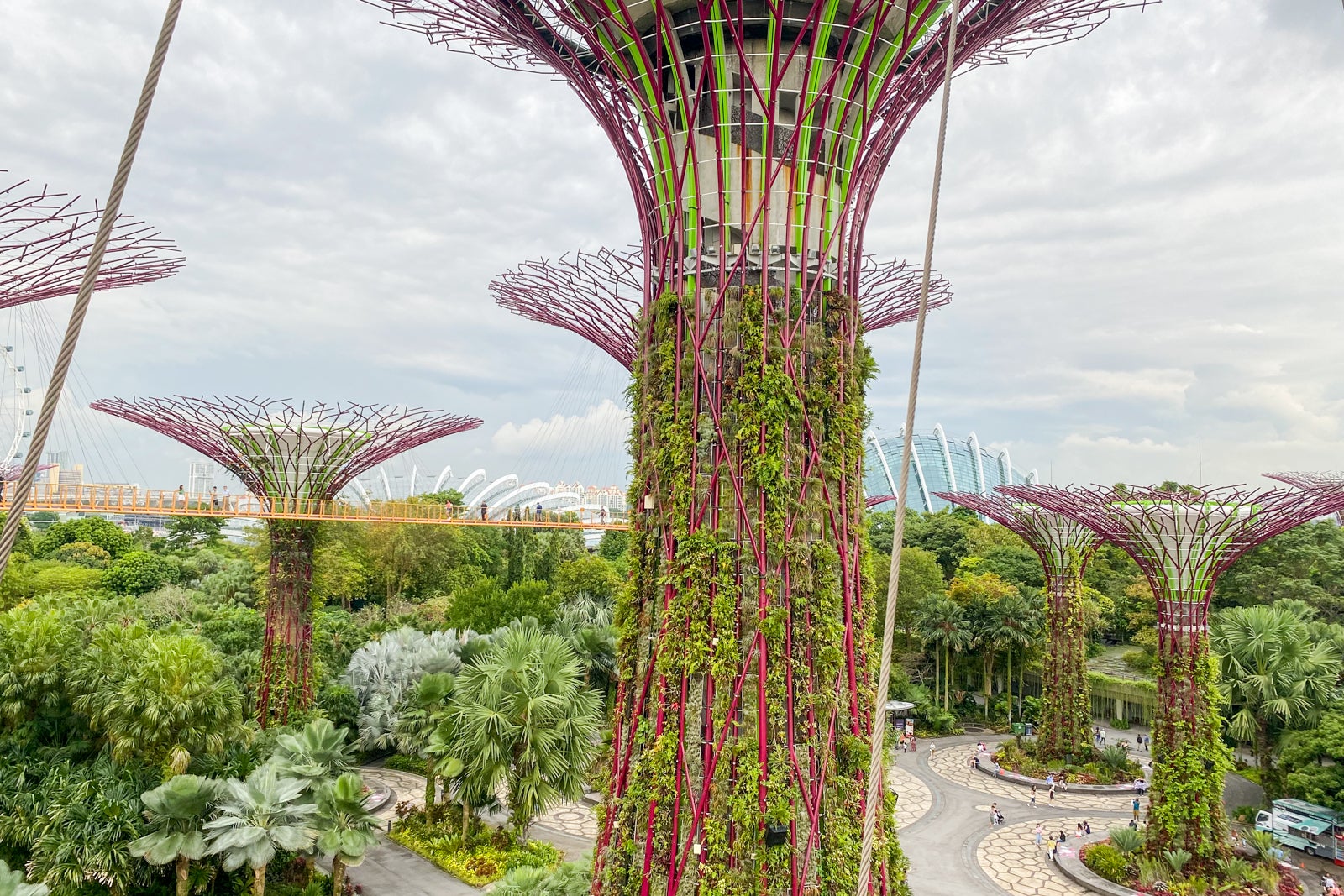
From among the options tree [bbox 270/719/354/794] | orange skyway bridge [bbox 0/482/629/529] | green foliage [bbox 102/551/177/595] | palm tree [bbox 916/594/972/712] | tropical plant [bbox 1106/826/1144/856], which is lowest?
tropical plant [bbox 1106/826/1144/856]

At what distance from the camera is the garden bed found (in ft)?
51.2

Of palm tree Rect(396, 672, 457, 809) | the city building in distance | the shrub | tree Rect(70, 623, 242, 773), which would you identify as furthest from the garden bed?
the city building in distance

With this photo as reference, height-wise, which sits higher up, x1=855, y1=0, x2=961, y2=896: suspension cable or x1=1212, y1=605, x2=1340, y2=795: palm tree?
x1=855, y1=0, x2=961, y2=896: suspension cable

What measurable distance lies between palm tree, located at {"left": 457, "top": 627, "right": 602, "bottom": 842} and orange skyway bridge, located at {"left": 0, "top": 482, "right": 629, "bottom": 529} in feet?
14.8

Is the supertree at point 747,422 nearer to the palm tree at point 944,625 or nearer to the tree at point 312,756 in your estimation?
the tree at point 312,756

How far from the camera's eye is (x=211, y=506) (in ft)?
59.8

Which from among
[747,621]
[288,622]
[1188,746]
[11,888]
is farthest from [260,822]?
[1188,746]

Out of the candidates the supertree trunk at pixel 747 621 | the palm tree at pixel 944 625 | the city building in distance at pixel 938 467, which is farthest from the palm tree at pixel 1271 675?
the city building in distance at pixel 938 467

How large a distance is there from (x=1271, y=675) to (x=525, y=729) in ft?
59.7

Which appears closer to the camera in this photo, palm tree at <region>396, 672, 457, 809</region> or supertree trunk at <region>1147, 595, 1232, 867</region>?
supertree trunk at <region>1147, 595, 1232, 867</region>

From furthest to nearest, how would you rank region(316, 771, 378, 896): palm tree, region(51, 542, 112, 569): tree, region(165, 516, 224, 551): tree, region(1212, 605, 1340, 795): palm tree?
region(165, 516, 224, 551): tree < region(51, 542, 112, 569): tree < region(1212, 605, 1340, 795): palm tree < region(316, 771, 378, 896): palm tree

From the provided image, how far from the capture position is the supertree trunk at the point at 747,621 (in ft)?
26.8

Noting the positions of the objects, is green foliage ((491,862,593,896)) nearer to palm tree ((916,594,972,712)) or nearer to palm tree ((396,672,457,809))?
palm tree ((396,672,457,809))

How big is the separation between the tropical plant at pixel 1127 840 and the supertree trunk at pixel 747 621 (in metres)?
10.6
